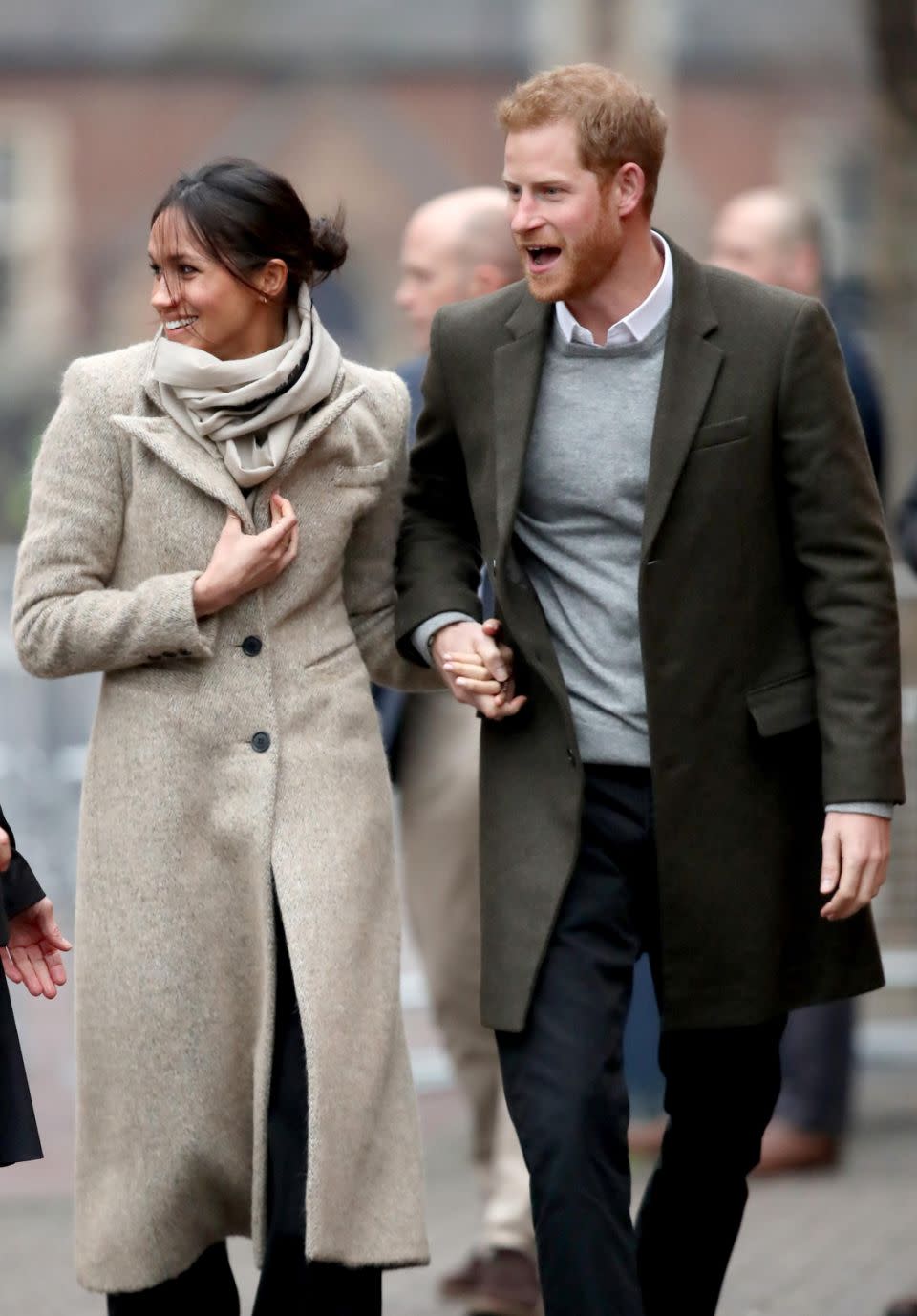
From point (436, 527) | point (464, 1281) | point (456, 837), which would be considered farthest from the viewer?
point (456, 837)

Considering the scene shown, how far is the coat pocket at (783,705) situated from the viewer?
4.11 meters

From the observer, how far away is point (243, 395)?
13.3 feet

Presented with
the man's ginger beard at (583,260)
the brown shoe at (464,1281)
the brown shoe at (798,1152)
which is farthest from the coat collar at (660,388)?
the brown shoe at (798,1152)

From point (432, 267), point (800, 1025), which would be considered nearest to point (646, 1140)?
point (800, 1025)

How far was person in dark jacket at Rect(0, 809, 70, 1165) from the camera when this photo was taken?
3873mm

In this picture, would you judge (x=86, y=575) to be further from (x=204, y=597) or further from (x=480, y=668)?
(x=480, y=668)

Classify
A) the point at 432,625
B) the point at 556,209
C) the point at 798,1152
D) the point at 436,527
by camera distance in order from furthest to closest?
1. the point at 798,1152
2. the point at 436,527
3. the point at 432,625
4. the point at 556,209

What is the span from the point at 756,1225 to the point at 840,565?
2506 mm

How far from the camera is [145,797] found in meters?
4.11

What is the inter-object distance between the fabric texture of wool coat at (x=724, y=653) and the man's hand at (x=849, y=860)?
0.05 metres

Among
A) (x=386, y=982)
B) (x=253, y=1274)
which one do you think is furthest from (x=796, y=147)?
(x=386, y=982)

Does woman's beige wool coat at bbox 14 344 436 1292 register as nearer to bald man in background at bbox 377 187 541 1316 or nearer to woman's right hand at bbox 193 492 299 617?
woman's right hand at bbox 193 492 299 617

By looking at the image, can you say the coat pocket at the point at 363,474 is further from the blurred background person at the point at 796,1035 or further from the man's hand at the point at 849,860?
the blurred background person at the point at 796,1035

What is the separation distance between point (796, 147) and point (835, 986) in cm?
1373
